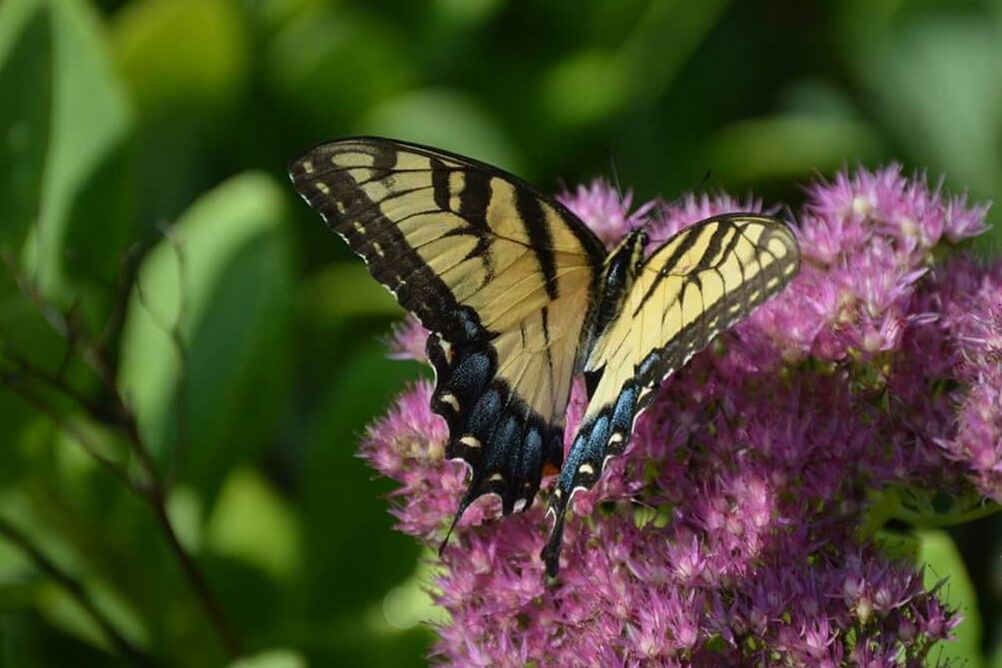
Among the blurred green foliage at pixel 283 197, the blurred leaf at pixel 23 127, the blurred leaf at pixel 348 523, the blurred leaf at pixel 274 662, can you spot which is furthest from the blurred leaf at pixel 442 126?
the blurred leaf at pixel 274 662

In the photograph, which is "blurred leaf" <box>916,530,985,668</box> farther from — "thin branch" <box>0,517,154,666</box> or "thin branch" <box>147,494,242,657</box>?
"thin branch" <box>0,517,154,666</box>

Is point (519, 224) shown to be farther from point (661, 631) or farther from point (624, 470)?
point (661, 631)

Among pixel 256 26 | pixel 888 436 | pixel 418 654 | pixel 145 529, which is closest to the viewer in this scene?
pixel 888 436

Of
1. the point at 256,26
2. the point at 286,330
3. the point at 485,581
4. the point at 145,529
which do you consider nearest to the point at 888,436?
the point at 485,581

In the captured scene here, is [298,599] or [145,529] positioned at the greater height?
[145,529]

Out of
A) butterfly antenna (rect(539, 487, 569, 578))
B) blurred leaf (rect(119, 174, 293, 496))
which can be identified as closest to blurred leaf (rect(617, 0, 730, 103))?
blurred leaf (rect(119, 174, 293, 496))

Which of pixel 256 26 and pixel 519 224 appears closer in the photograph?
pixel 519 224

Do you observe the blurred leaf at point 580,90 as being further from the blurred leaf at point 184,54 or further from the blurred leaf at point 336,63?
the blurred leaf at point 184,54
